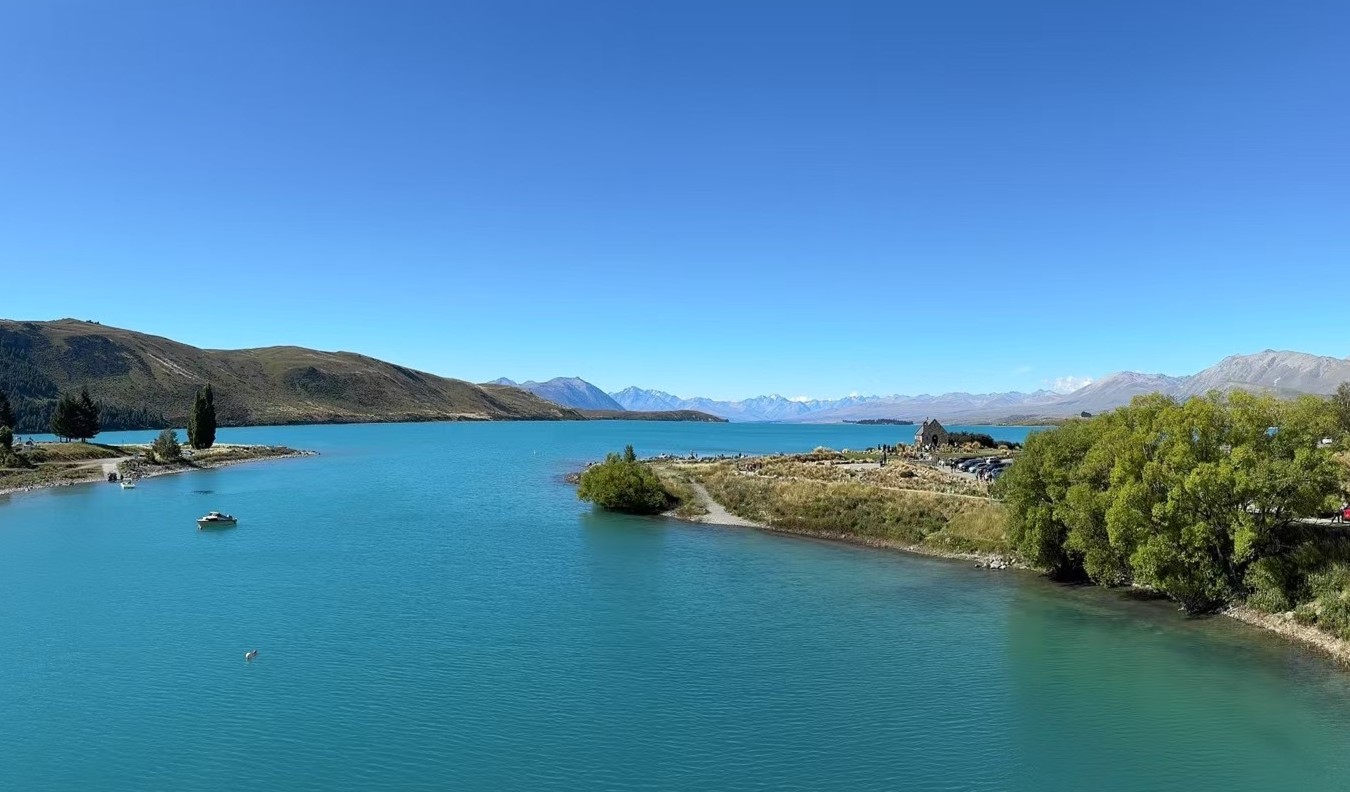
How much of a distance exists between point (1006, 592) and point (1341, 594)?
17342mm

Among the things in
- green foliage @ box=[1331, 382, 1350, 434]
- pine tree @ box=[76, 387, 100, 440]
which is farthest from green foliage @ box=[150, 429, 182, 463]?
green foliage @ box=[1331, 382, 1350, 434]

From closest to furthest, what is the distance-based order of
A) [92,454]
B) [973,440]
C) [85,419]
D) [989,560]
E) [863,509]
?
[989,560] < [863,509] < [92,454] < [973,440] < [85,419]

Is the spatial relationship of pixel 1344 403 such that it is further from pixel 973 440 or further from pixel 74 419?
pixel 74 419

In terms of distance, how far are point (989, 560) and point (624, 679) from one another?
120ft

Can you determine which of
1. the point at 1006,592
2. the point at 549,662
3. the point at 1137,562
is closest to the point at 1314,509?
the point at 1137,562

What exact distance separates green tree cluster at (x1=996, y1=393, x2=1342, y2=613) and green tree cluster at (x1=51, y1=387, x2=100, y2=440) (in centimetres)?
17049

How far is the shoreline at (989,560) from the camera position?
37.4m

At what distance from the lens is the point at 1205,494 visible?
4178 cm

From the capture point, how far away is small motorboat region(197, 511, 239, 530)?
7588 centimetres

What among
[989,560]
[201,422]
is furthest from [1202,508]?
[201,422]

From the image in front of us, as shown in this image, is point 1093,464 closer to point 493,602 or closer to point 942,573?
point 942,573

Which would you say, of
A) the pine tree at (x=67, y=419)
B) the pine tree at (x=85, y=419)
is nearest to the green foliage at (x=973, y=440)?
the pine tree at (x=85, y=419)

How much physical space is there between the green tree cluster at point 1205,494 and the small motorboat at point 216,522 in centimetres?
7624

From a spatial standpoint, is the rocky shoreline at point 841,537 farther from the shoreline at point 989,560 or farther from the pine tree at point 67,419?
the pine tree at point 67,419
